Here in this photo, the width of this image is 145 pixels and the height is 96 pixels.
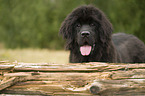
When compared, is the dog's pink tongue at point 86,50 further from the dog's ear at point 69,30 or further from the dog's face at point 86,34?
the dog's ear at point 69,30

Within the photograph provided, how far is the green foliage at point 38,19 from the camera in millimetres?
14533

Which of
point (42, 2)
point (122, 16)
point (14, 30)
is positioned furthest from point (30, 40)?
point (122, 16)

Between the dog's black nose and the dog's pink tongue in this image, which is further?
the dog's pink tongue

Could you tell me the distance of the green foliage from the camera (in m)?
14.5

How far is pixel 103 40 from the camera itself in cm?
401

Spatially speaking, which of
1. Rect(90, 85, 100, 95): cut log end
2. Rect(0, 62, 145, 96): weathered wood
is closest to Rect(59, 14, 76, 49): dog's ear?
Rect(0, 62, 145, 96): weathered wood

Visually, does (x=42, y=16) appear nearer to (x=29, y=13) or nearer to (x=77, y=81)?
(x=29, y=13)

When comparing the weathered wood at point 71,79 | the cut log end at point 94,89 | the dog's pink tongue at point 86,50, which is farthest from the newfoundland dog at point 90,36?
the cut log end at point 94,89

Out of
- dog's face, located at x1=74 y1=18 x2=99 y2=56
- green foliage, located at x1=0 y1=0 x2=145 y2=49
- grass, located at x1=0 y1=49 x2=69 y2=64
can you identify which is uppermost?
green foliage, located at x1=0 y1=0 x2=145 y2=49

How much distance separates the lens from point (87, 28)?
3.92m

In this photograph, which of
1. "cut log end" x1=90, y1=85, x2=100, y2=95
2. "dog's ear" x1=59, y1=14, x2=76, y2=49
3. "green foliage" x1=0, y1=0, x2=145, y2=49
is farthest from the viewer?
"green foliage" x1=0, y1=0, x2=145, y2=49

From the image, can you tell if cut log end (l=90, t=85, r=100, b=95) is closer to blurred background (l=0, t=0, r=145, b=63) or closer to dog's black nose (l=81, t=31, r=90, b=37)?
dog's black nose (l=81, t=31, r=90, b=37)

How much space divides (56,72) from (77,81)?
0.33m

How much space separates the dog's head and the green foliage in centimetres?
1001
